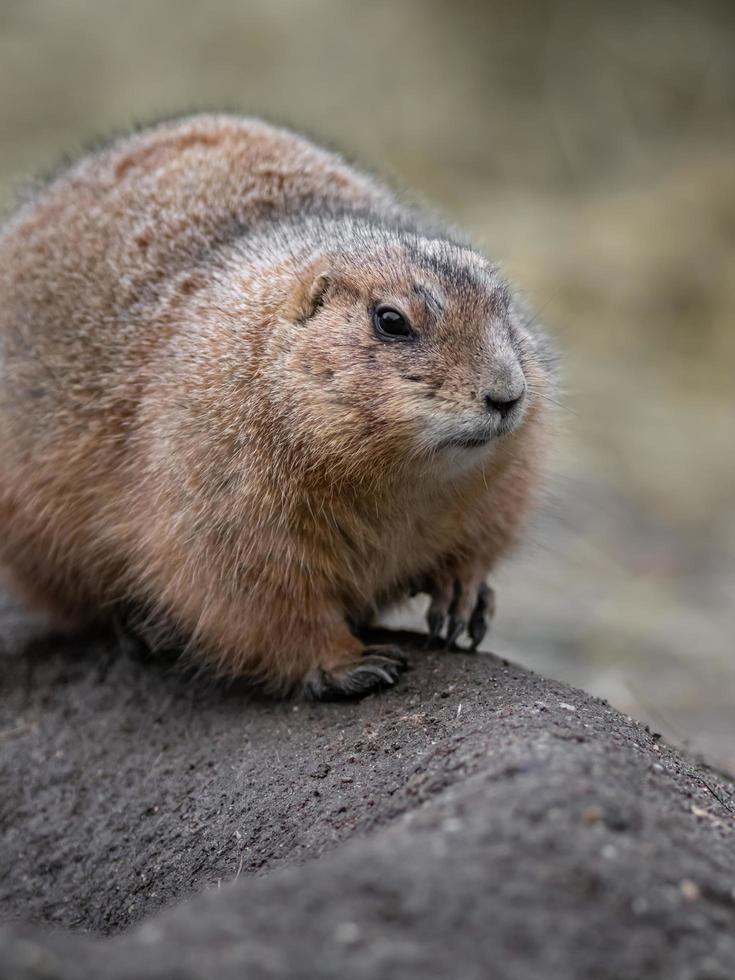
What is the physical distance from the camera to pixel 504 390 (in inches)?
195

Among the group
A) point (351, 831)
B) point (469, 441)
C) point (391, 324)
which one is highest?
point (391, 324)

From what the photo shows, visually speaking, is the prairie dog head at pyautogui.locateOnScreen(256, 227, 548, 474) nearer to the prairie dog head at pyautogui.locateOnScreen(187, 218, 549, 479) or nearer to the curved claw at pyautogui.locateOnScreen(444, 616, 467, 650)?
the prairie dog head at pyautogui.locateOnScreen(187, 218, 549, 479)

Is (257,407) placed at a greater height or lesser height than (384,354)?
lesser

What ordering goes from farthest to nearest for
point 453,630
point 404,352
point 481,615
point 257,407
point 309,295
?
point 481,615 → point 453,630 → point 309,295 → point 257,407 → point 404,352

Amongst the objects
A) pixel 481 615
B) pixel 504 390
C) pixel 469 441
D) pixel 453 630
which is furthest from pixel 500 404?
pixel 481 615

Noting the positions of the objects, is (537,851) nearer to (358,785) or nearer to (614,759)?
(614,759)

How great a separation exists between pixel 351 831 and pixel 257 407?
1.98 meters

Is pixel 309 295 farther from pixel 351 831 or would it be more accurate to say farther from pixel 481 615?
pixel 351 831

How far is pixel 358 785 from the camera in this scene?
4871 millimetres

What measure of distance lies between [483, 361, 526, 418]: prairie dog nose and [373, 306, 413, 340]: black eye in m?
0.46

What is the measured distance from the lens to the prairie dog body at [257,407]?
17.2 feet

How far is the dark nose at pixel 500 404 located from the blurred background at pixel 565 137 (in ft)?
25.0

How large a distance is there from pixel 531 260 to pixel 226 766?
37.8 ft

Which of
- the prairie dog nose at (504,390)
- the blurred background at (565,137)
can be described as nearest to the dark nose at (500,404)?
the prairie dog nose at (504,390)
